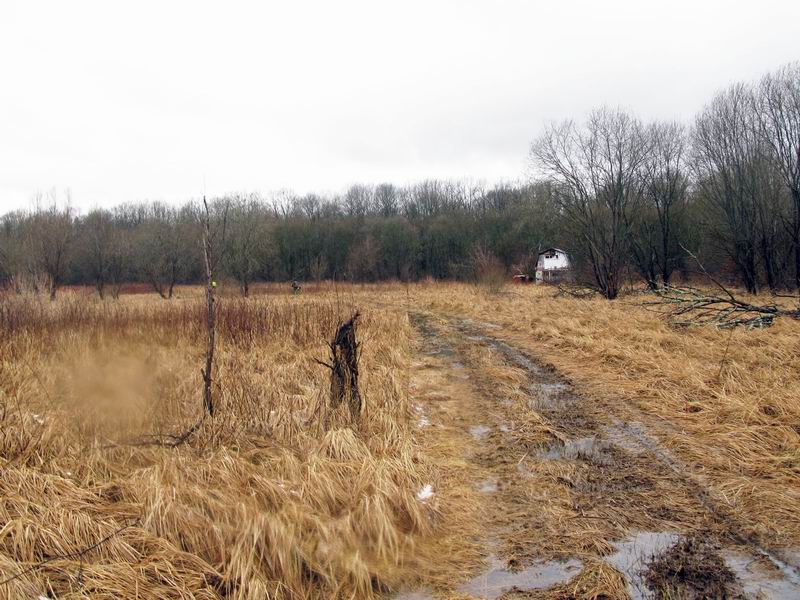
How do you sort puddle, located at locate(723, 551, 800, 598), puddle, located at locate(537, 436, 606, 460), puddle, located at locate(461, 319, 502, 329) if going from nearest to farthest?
puddle, located at locate(723, 551, 800, 598) < puddle, located at locate(537, 436, 606, 460) < puddle, located at locate(461, 319, 502, 329)

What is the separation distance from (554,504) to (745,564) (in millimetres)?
1238

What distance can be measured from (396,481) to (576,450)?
1985 millimetres

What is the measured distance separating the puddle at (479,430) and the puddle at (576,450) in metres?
0.81

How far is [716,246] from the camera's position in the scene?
26750 mm

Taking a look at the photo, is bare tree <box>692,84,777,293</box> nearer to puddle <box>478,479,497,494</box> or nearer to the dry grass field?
the dry grass field

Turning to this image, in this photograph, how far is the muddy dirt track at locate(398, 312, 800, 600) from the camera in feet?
9.87

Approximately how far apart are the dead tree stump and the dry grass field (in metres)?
0.17

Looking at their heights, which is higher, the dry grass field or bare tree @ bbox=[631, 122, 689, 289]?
bare tree @ bbox=[631, 122, 689, 289]

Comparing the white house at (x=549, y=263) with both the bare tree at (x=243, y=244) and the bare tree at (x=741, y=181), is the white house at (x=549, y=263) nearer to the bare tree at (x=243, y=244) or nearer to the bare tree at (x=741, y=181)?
the bare tree at (x=741, y=181)

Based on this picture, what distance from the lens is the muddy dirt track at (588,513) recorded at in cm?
301

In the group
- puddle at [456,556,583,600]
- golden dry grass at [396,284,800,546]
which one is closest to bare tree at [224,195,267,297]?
golden dry grass at [396,284,800,546]

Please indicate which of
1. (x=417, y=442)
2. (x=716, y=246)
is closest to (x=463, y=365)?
(x=417, y=442)

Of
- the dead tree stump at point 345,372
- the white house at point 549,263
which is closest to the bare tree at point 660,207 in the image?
the white house at point 549,263

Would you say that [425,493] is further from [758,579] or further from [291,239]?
[291,239]
